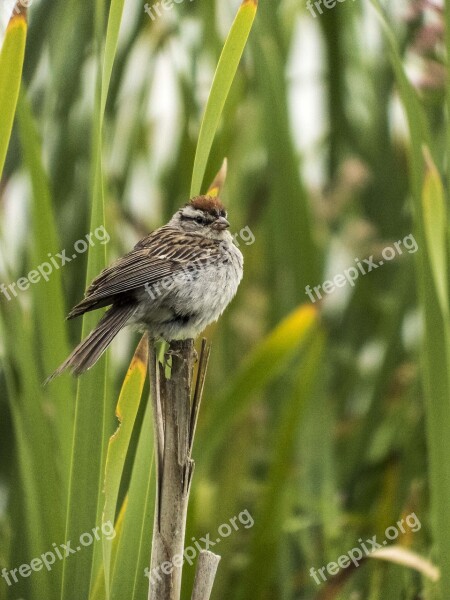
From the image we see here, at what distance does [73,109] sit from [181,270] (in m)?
1.11

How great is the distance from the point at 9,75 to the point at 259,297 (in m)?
2.07

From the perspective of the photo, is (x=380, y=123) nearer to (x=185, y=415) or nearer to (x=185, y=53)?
(x=185, y=53)

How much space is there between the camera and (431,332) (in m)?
2.22

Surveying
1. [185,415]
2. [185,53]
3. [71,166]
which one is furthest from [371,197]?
[185,415]

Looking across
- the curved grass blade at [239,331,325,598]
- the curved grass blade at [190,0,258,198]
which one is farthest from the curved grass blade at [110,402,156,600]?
the curved grass blade at [239,331,325,598]

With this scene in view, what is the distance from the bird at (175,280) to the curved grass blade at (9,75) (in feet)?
1.33

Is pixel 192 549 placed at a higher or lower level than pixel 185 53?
lower

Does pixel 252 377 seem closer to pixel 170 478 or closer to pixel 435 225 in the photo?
pixel 435 225

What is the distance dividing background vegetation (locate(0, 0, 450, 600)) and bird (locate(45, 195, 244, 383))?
131mm

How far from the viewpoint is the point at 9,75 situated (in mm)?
1812

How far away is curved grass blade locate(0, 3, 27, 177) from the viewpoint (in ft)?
5.86
